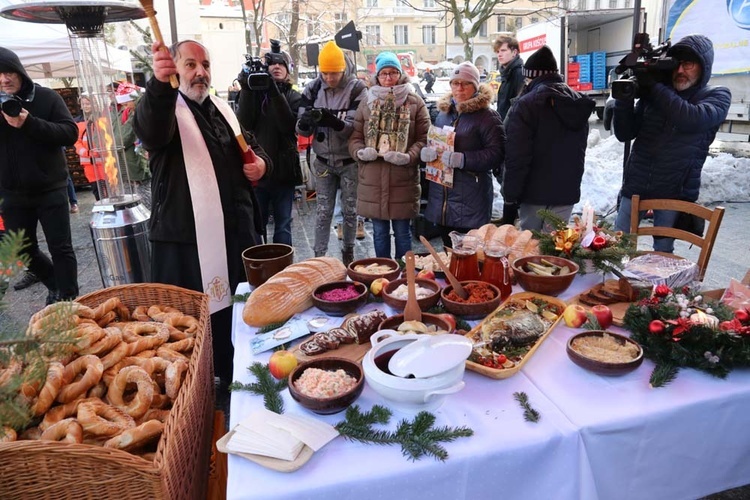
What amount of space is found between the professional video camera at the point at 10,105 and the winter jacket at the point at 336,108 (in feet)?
6.48

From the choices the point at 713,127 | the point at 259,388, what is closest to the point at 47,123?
the point at 259,388

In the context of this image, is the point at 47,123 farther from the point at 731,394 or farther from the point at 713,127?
the point at 713,127

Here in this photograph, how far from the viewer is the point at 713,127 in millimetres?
3320

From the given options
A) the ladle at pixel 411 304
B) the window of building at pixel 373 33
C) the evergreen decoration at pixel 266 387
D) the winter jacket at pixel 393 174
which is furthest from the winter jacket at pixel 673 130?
the window of building at pixel 373 33

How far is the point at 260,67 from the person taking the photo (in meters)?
3.68

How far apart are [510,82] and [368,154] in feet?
7.72

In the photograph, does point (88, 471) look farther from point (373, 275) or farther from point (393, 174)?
point (393, 174)

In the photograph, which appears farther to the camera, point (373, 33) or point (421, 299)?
point (373, 33)

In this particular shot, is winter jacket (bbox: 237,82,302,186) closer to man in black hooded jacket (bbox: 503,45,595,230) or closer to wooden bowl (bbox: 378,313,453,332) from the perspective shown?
man in black hooded jacket (bbox: 503,45,595,230)

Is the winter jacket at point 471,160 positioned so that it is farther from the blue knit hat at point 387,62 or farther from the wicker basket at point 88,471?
the wicker basket at point 88,471

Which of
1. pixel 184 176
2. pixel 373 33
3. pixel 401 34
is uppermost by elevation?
pixel 373 33

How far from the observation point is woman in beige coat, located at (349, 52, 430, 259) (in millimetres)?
3816

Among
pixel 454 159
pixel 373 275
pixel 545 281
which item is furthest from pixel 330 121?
pixel 545 281

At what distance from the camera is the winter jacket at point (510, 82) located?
5191 millimetres
